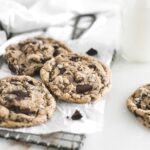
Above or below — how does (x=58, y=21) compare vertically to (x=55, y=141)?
above

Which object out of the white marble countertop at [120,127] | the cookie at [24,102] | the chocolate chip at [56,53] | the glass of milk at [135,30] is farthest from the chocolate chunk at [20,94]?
the glass of milk at [135,30]

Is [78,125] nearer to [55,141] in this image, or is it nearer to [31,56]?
[55,141]

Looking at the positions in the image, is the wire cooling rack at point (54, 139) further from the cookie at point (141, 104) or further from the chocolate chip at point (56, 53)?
the chocolate chip at point (56, 53)

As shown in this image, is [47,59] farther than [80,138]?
Yes

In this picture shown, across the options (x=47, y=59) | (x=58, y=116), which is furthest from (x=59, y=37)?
(x=58, y=116)

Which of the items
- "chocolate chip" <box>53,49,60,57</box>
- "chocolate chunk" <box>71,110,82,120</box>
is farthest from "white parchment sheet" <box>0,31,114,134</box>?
"chocolate chip" <box>53,49,60,57</box>

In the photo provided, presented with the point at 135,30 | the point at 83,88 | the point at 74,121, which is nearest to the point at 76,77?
the point at 83,88

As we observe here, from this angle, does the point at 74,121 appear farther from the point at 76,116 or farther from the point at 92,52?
the point at 92,52
